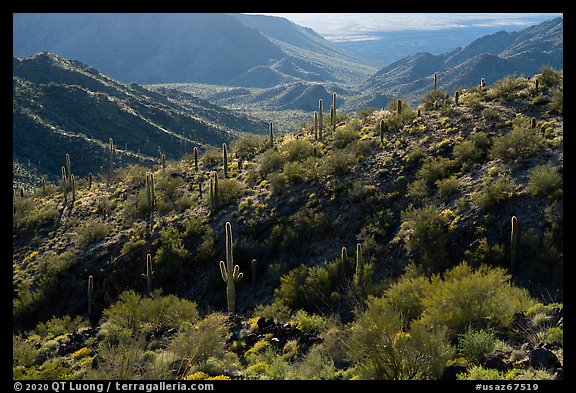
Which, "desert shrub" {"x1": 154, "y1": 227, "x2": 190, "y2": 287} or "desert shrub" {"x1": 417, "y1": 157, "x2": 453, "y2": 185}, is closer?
"desert shrub" {"x1": 417, "y1": 157, "x2": 453, "y2": 185}

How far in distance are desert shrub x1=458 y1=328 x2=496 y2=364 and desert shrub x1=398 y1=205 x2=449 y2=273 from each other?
670cm

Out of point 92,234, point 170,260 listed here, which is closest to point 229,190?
point 170,260

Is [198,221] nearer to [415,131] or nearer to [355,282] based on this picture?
[355,282]

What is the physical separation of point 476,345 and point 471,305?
1638 millimetres

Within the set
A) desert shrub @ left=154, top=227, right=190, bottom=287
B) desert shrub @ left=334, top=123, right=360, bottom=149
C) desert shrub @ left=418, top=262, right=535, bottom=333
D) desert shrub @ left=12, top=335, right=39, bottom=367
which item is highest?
desert shrub @ left=334, top=123, right=360, bottom=149

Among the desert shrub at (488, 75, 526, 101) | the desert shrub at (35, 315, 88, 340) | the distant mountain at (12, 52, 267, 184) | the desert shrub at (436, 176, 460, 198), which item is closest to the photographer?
the desert shrub at (436, 176, 460, 198)

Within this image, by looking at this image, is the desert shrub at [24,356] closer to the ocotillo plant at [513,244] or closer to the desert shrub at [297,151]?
the ocotillo plant at [513,244]

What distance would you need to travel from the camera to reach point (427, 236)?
56.2 feet

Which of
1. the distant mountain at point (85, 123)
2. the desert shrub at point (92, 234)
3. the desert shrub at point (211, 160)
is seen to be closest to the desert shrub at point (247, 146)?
the desert shrub at point (211, 160)

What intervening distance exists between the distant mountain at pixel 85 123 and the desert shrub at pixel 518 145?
6140 centimetres

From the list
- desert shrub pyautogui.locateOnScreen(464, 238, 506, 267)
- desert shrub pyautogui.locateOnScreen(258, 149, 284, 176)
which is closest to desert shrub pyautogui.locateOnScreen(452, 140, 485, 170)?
desert shrub pyautogui.locateOnScreen(464, 238, 506, 267)

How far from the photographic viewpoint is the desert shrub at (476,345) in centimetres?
869

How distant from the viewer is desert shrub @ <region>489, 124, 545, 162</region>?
1989 cm

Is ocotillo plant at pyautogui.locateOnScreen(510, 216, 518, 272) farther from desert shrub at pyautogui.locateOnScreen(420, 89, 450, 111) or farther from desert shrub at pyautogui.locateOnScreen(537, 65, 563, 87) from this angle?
desert shrub at pyautogui.locateOnScreen(420, 89, 450, 111)
